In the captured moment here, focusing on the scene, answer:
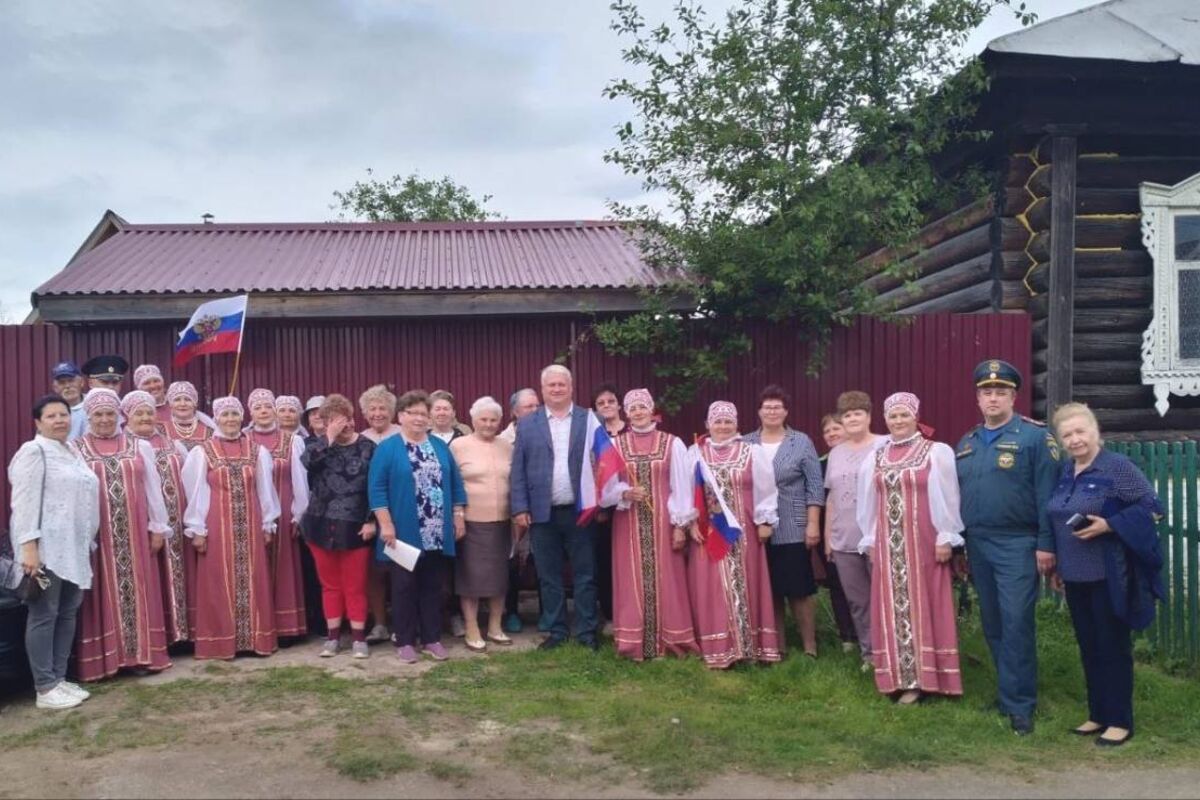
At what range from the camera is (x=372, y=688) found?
573cm

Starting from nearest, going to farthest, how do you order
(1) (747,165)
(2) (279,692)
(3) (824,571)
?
1. (2) (279,692)
2. (3) (824,571)
3. (1) (747,165)

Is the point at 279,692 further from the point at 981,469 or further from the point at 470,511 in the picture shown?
the point at 981,469

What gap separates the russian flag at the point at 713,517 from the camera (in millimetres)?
5996

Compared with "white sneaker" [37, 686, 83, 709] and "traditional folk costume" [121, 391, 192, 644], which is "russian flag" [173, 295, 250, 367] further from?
"white sneaker" [37, 686, 83, 709]

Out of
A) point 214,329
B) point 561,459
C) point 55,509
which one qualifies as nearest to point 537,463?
point 561,459

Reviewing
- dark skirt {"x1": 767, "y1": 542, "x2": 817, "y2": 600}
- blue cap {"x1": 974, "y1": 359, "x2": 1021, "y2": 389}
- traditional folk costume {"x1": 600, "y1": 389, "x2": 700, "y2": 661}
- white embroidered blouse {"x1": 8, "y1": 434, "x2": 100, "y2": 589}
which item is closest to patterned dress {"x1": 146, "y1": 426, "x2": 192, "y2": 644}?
white embroidered blouse {"x1": 8, "y1": 434, "x2": 100, "y2": 589}

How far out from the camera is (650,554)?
6.31 metres

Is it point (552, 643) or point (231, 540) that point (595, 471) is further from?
point (231, 540)

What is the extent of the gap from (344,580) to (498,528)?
1.03m

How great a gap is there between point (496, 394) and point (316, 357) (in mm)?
1465

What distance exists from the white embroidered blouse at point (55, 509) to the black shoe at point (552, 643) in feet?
8.89

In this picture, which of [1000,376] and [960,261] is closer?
[1000,376]

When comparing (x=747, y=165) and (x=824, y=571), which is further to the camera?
(x=747, y=165)

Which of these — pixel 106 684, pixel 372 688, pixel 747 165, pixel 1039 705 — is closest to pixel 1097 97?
pixel 747 165
